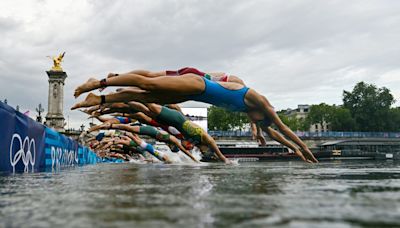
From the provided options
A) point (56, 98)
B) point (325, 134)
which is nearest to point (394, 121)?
point (325, 134)

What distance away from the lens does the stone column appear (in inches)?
2475

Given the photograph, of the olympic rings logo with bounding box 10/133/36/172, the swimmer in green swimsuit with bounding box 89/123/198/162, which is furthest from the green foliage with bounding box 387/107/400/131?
the olympic rings logo with bounding box 10/133/36/172

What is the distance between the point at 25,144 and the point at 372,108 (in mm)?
105110

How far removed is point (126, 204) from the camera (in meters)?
2.59

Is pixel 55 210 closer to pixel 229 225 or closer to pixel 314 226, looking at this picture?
pixel 229 225

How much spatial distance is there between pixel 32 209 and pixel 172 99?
6.04 m

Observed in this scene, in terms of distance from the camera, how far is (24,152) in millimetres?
9352

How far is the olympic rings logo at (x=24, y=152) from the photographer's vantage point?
8.41 m

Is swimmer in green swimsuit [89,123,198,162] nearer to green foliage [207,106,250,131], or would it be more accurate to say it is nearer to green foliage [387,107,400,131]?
green foliage [207,106,250,131]

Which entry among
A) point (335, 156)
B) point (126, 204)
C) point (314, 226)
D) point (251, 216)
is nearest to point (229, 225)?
point (251, 216)

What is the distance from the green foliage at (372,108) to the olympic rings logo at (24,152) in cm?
10364

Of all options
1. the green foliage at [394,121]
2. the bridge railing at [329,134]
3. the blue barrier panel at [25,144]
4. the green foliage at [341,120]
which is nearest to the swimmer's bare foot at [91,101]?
the blue barrier panel at [25,144]

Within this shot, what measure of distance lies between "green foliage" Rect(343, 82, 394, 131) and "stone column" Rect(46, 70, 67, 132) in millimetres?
76106

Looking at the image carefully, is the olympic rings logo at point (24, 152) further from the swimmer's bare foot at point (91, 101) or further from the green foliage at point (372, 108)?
the green foliage at point (372, 108)
